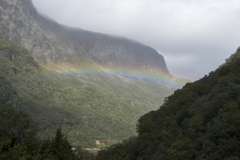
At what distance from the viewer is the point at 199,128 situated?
4753 centimetres

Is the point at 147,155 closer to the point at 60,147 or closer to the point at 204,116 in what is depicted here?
the point at 204,116

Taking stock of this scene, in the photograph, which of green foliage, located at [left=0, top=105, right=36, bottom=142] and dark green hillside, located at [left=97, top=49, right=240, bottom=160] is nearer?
dark green hillside, located at [left=97, top=49, right=240, bottom=160]

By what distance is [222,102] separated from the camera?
50.5 meters

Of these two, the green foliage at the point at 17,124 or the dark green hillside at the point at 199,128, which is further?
the green foliage at the point at 17,124

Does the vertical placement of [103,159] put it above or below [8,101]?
below

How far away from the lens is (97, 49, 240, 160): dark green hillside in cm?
3838

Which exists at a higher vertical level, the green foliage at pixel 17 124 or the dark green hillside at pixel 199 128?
the green foliage at pixel 17 124

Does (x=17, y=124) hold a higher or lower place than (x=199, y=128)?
higher

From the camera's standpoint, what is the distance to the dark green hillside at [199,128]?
38.4m

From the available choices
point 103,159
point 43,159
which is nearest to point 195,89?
point 103,159

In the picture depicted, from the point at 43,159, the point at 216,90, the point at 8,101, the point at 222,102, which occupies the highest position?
the point at 8,101

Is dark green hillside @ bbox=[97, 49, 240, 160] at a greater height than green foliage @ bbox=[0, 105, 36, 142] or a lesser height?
lesser

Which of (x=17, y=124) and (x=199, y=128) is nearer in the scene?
(x=199, y=128)

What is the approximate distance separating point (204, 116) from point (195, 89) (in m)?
22.3
